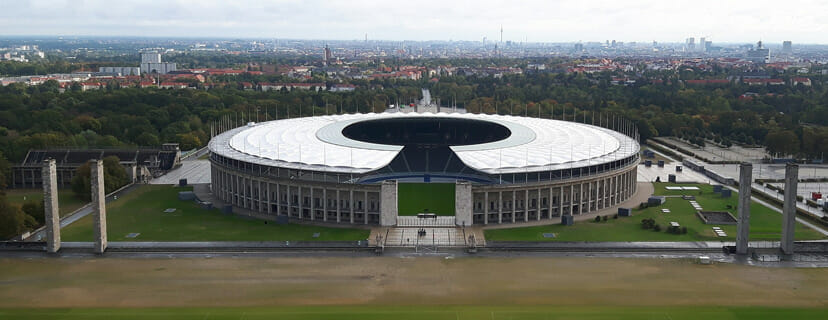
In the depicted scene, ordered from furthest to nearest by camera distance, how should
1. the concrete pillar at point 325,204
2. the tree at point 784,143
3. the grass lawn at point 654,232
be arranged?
the tree at point 784,143 < the concrete pillar at point 325,204 < the grass lawn at point 654,232

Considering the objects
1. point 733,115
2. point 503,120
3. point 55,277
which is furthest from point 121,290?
point 733,115

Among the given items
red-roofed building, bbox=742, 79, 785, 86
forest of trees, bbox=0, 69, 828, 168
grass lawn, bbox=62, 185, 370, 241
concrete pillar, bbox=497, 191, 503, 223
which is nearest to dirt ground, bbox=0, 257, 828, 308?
grass lawn, bbox=62, 185, 370, 241

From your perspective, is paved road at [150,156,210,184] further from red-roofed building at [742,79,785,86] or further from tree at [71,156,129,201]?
red-roofed building at [742,79,785,86]

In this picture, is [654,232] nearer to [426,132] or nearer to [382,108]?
[426,132]

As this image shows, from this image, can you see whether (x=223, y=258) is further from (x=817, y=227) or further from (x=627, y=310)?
(x=817, y=227)

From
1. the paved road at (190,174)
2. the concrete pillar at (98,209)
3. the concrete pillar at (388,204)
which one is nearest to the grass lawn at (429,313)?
the concrete pillar at (98,209)

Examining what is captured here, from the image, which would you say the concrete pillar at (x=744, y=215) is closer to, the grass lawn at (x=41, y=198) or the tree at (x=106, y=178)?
the grass lawn at (x=41, y=198)
